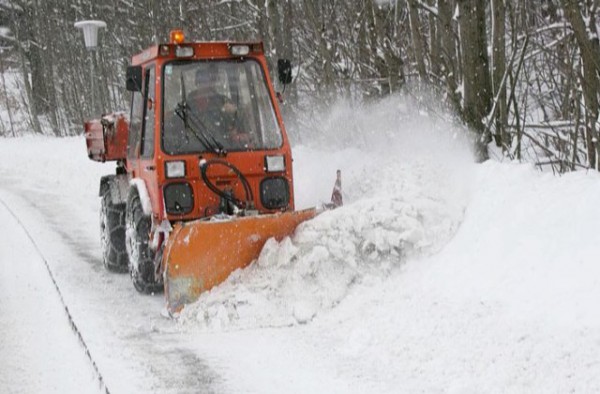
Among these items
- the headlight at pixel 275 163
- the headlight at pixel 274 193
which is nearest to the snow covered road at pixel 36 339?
the headlight at pixel 274 193

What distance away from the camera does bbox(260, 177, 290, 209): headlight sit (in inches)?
266

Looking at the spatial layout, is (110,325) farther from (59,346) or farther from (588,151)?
(588,151)

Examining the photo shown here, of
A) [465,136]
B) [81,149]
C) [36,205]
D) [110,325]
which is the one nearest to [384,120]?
[465,136]

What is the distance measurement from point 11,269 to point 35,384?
3.66 meters

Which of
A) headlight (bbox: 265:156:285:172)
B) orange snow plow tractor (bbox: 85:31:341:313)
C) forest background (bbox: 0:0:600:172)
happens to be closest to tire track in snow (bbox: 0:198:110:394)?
orange snow plow tractor (bbox: 85:31:341:313)

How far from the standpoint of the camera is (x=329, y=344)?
5344mm

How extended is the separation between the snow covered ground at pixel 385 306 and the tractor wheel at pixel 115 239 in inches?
8.1

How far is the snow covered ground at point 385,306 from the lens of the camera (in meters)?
4.56

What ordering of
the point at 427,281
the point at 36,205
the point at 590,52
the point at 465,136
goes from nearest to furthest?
the point at 427,281 < the point at 590,52 < the point at 465,136 < the point at 36,205

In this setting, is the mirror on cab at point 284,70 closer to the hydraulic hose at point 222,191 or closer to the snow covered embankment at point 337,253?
the hydraulic hose at point 222,191

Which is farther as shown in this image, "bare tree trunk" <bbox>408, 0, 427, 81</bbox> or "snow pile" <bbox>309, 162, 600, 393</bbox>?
"bare tree trunk" <bbox>408, 0, 427, 81</bbox>

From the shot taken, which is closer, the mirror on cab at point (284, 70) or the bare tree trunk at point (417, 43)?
the mirror on cab at point (284, 70)

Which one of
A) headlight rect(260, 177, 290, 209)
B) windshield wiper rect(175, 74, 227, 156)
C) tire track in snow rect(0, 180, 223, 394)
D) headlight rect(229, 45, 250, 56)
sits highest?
headlight rect(229, 45, 250, 56)

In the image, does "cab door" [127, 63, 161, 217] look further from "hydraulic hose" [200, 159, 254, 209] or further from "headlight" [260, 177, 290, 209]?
"headlight" [260, 177, 290, 209]
